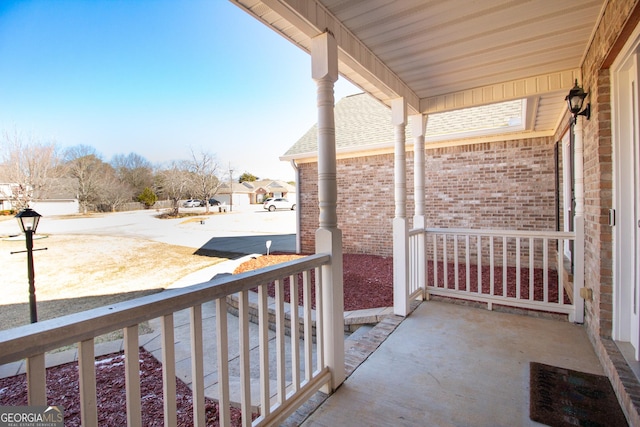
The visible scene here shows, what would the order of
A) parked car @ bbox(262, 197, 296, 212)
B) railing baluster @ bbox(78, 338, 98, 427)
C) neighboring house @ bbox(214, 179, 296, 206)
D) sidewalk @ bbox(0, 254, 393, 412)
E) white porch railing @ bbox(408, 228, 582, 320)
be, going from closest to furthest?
1. railing baluster @ bbox(78, 338, 98, 427)
2. sidewalk @ bbox(0, 254, 393, 412)
3. white porch railing @ bbox(408, 228, 582, 320)
4. parked car @ bbox(262, 197, 296, 212)
5. neighboring house @ bbox(214, 179, 296, 206)

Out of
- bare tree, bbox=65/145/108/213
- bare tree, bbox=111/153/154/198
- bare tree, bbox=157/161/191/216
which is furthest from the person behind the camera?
bare tree, bbox=157/161/191/216

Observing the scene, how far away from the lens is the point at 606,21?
6.80 feet

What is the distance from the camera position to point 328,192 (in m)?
2.08

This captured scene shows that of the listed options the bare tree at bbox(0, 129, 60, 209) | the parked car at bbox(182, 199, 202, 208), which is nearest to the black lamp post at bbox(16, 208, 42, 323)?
the bare tree at bbox(0, 129, 60, 209)

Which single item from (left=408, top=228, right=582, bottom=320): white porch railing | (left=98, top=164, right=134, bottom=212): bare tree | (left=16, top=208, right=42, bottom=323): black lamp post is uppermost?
(left=98, top=164, right=134, bottom=212): bare tree

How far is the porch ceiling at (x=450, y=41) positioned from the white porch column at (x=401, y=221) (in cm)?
24

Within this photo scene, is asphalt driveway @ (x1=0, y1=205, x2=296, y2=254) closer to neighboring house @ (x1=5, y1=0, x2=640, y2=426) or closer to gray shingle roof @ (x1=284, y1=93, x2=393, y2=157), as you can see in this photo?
gray shingle roof @ (x1=284, y1=93, x2=393, y2=157)

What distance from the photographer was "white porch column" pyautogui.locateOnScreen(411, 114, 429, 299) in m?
3.81

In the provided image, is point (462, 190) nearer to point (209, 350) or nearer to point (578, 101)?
point (578, 101)

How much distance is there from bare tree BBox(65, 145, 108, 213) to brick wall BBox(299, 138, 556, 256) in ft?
16.7

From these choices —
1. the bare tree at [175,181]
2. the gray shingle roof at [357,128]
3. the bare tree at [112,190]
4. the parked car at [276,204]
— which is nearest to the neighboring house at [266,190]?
the parked car at [276,204]

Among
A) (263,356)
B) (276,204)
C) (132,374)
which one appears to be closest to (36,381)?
(132,374)

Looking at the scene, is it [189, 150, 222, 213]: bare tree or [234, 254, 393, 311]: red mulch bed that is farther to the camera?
[189, 150, 222, 213]: bare tree

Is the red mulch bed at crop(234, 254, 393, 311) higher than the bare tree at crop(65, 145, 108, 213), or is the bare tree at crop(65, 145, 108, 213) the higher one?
the bare tree at crop(65, 145, 108, 213)
